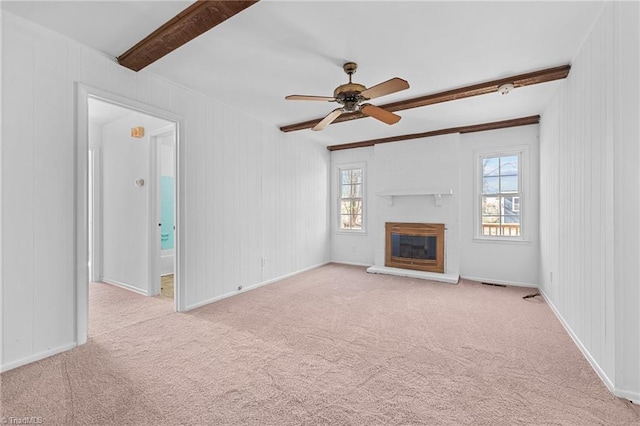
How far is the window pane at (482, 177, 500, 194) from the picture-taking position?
15.9ft

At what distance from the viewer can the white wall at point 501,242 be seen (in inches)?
176

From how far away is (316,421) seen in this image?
1.63 metres

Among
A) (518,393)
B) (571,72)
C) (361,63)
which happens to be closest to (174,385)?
(518,393)

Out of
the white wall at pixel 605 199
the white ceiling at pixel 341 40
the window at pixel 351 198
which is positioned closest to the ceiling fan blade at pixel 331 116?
the white ceiling at pixel 341 40

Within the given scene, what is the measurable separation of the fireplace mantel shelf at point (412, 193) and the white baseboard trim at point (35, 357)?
15.6 ft

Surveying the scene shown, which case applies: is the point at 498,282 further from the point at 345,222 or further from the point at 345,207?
the point at 345,207

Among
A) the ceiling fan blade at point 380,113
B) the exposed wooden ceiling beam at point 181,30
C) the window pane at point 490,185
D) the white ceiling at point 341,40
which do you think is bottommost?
the window pane at point 490,185

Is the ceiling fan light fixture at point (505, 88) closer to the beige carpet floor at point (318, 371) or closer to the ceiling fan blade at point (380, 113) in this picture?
the ceiling fan blade at point (380, 113)

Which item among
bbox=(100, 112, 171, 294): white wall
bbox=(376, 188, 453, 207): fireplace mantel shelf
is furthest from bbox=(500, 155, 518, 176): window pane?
bbox=(100, 112, 171, 294): white wall

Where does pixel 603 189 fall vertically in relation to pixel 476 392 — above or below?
above

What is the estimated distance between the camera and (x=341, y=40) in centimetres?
240

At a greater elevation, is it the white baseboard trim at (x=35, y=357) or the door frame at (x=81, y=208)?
the door frame at (x=81, y=208)

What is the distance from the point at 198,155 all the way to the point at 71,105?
1.26m

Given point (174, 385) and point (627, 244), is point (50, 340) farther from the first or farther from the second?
point (627, 244)
